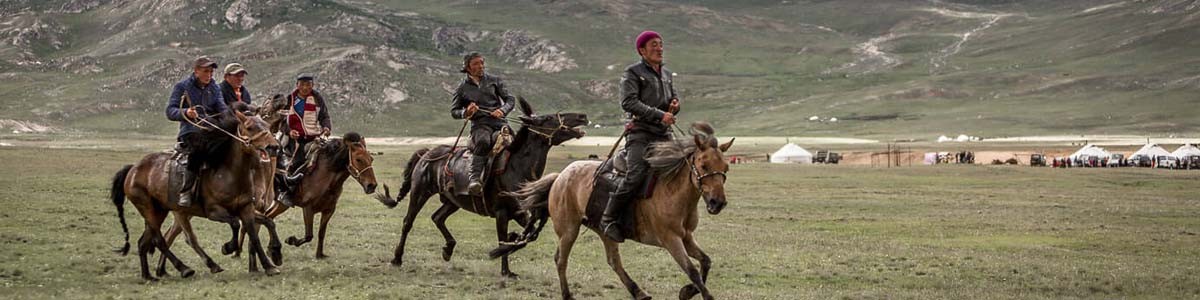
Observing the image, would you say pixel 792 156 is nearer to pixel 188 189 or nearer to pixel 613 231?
pixel 188 189

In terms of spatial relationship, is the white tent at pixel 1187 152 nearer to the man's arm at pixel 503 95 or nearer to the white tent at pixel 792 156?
the white tent at pixel 792 156

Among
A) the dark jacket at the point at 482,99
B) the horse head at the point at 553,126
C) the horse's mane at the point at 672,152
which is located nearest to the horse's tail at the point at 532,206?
the horse head at the point at 553,126

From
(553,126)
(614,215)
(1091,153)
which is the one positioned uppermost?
(1091,153)

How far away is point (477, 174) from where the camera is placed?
59.7ft

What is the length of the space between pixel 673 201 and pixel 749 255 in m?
8.39

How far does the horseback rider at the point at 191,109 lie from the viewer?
16.3m

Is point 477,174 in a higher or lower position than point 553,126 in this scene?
lower

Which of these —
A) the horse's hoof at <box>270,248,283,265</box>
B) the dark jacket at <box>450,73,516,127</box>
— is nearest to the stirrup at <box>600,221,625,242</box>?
the dark jacket at <box>450,73,516,127</box>

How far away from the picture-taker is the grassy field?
1641cm

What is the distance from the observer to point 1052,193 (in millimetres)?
48094

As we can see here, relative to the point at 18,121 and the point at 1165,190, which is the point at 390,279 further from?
the point at 18,121

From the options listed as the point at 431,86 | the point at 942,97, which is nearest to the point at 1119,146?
the point at 942,97

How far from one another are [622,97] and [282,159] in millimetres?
7603

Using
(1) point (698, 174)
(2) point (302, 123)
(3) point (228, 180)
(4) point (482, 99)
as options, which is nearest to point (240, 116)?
(3) point (228, 180)
